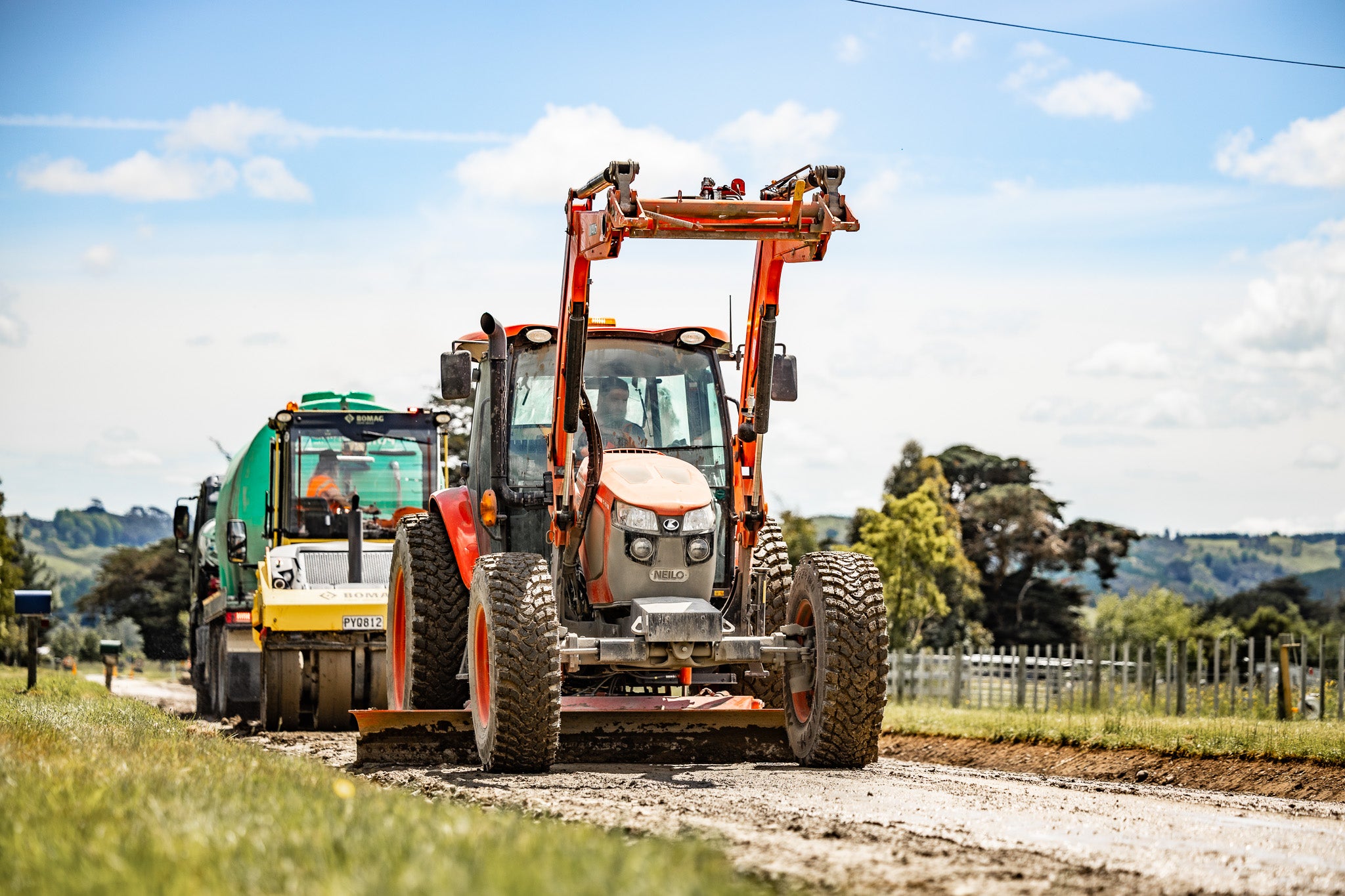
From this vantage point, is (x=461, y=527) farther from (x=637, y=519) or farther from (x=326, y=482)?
(x=326, y=482)

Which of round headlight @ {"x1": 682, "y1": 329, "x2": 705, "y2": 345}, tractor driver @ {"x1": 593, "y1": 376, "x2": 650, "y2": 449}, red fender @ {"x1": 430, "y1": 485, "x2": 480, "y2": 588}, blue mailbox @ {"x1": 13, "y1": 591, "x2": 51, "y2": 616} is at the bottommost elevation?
blue mailbox @ {"x1": 13, "y1": 591, "x2": 51, "y2": 616}

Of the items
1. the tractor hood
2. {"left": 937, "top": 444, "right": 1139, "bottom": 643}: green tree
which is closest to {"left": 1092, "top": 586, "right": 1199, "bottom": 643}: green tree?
{"left": 937, "top": 444, "right": 1139, "bottom": 643}: green tree

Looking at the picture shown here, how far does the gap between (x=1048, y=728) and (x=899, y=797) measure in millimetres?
7392

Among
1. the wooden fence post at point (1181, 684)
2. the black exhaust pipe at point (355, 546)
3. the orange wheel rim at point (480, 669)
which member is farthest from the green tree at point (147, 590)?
the orange wheel rim at point (480, 669)

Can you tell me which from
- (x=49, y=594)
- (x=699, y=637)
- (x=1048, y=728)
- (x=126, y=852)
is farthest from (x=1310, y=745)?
(x=49, y=594)

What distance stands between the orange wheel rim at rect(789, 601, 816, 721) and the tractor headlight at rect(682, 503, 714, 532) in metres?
0.80

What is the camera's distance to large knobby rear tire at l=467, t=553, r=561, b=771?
872cm

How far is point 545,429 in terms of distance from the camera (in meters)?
10.4

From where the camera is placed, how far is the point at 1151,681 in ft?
65.7

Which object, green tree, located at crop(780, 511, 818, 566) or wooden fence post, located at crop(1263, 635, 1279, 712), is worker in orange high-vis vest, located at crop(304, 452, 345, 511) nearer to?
wooden fence post, located at crop(1263, 635, 1279, 712)

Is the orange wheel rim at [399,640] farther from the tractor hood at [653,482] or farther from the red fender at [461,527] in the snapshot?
the tractor hood at [653,482]

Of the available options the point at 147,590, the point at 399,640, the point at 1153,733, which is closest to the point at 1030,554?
the point at 147,590

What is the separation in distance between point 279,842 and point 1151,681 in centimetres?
1701

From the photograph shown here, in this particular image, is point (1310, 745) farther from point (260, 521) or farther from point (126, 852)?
point (260, 521)
